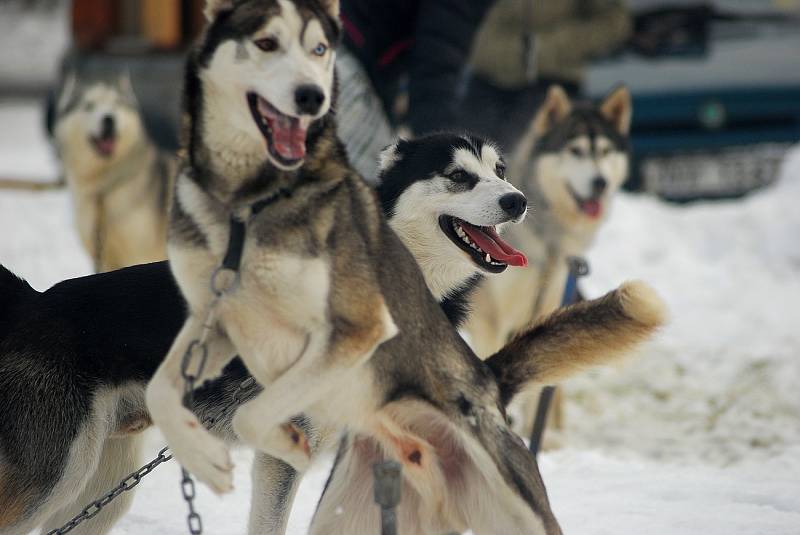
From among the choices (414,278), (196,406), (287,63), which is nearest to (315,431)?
(196,406)

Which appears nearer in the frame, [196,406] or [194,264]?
[194,264]

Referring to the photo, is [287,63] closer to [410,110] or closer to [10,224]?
[410,110]

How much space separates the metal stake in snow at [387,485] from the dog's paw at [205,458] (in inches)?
10.8

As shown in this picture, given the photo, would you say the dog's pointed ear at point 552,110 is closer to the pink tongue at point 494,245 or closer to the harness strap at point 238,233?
the pink tongue at point 494,245

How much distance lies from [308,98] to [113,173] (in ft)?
14.9

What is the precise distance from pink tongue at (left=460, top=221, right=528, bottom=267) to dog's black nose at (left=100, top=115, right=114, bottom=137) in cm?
398

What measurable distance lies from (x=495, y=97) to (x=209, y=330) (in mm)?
4153

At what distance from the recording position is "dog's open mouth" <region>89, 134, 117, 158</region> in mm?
6047

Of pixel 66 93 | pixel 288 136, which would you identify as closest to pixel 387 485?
pixel 288 136

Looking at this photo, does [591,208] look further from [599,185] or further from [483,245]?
[483,245]

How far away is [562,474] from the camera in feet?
11.7

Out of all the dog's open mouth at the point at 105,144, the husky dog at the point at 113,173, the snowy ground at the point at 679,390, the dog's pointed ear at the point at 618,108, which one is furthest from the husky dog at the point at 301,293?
the dog's open mouth at the point at 105,144

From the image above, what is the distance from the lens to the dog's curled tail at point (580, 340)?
2.32 meters

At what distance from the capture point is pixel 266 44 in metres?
1.89
